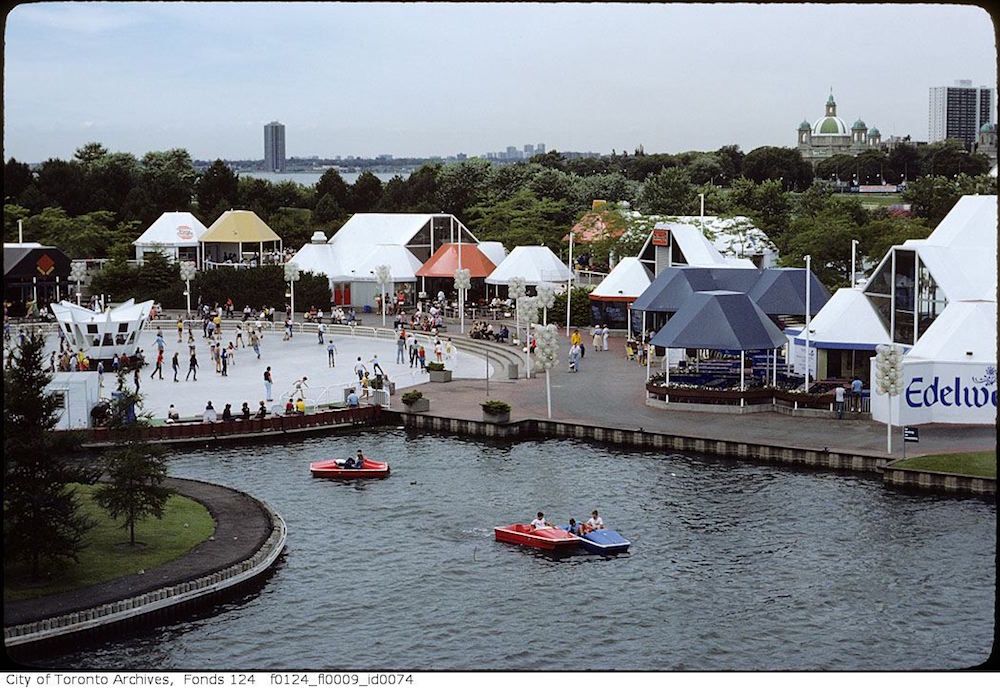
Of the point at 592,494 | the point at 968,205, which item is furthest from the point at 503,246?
the point at 592,494

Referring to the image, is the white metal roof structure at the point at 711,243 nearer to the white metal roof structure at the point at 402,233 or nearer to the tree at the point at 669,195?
the white metal roof structure at the point at 402,233

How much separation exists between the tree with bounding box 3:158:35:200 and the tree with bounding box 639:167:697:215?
158 feet

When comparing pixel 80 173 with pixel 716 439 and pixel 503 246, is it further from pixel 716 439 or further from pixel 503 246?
pixel 716 439

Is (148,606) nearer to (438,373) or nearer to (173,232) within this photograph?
(438,373)

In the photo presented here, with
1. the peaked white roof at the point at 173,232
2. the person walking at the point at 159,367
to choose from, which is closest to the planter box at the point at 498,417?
the person walking at the point at 159,367

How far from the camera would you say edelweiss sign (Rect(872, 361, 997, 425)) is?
127ft

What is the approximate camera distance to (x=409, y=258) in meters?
75.4

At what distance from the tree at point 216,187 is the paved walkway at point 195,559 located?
7752cm

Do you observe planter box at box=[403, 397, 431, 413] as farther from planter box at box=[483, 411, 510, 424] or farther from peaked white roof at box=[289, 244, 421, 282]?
peaked white roof at box=[289, 244, 421, 282]

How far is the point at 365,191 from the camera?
361ft

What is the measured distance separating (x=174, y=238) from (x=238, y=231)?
4.90 m

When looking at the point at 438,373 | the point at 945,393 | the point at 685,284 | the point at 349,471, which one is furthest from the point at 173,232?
the point at 945,393

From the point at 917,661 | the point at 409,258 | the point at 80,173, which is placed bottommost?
the point at 917,661

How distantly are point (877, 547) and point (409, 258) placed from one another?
49.6m
